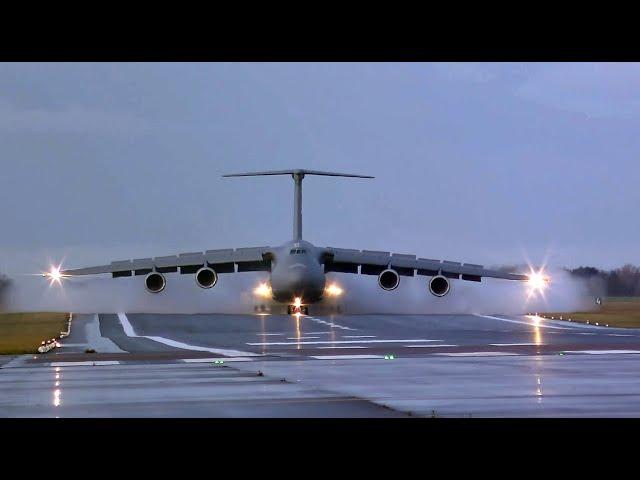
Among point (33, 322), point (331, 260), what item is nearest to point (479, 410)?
point (331, 260)

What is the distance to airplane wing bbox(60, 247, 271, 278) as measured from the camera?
53188mm

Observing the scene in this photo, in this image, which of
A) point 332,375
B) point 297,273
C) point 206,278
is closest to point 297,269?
point 297,273

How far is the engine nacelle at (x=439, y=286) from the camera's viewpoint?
169 feet

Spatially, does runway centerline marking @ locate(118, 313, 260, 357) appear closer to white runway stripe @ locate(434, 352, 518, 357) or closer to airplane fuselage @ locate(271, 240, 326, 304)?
white runway stripe @ locate(434, 352, 518, 357)

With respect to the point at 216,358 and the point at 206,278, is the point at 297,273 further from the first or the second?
the point at 216,358

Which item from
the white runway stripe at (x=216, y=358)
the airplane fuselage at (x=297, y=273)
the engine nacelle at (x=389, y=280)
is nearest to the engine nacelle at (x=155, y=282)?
the airplane fuselage at (x=297, y=273)

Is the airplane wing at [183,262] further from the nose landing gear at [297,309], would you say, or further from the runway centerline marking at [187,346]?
the runway centerline marking at [187,346]

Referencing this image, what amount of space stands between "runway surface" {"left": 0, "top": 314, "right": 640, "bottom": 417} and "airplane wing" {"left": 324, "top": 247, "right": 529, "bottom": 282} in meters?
11.7

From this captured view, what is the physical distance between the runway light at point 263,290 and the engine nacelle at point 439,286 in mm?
9575

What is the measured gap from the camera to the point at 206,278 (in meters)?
51.2

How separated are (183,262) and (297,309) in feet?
20.7
